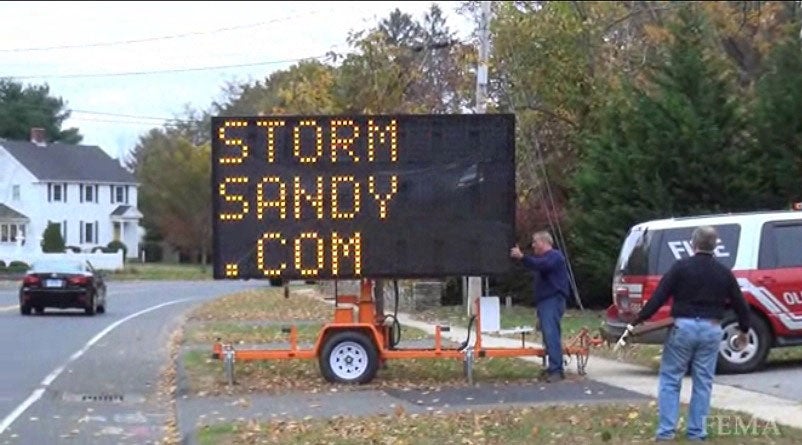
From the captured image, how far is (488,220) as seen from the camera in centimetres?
1662

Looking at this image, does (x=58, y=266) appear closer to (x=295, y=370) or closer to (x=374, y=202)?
(x=295, y=370)

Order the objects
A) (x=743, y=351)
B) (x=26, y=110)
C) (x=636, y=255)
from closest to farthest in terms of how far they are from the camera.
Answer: (x=743, y=351) < (x=636, y=255) < (x=26, y=110)

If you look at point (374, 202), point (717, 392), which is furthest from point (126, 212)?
point (717, 392)

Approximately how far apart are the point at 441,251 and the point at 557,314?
150cm

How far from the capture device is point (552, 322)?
16.8 m

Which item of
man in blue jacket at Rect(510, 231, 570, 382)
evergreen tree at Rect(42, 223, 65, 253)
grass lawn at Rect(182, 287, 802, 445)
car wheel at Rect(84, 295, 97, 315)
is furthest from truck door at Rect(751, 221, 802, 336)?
evergreen tree at Rect(42, 223, 65, 253)

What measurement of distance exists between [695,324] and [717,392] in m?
4.02

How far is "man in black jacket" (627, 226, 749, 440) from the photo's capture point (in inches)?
454

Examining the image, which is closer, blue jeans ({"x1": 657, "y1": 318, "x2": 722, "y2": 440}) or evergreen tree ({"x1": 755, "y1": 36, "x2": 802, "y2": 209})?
blue jeans ({"x1": 657, "y1": 318, "x2": 722, "y2": 440})

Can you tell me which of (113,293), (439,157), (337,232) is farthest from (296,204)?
(113,293)

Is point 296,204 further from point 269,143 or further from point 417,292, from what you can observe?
point 417,292

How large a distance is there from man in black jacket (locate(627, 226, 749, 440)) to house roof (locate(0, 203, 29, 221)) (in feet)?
95.8

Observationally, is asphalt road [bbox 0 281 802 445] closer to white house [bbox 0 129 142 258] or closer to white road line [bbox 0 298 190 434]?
white road line [bbox 0 298 190 434]

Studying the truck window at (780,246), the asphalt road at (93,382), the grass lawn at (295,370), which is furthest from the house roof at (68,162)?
the truck window at (780,246)
